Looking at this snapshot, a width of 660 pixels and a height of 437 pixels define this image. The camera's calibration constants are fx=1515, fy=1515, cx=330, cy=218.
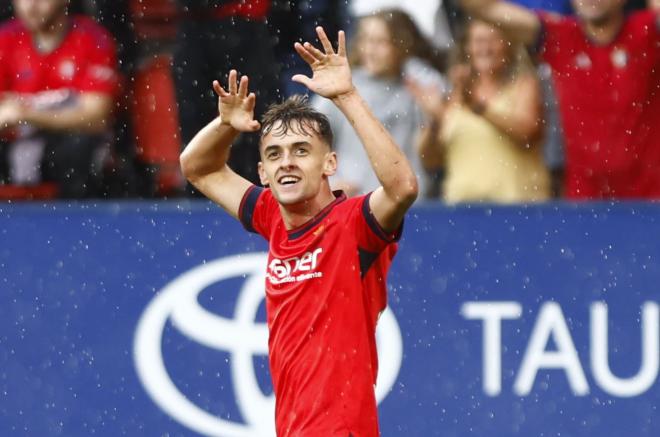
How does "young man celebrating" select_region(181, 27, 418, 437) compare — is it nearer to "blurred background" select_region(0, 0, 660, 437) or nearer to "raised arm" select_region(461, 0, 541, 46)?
"blurred background" select_region(0, 0, 660, 437)

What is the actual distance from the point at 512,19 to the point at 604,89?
1.89 ft

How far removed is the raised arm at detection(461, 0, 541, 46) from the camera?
24.7 ft

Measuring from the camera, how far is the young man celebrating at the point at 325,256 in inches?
198

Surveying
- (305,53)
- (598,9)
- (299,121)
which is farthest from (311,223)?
(598,9)

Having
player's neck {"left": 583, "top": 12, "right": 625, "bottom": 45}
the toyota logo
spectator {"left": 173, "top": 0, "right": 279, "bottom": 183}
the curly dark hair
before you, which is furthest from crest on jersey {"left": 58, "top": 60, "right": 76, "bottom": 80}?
the curly dark hair

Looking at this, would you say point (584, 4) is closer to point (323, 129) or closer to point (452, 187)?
point (452, 187)

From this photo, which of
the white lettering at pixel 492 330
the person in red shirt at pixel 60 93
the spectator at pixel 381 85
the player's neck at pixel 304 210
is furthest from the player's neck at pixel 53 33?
the player's neck at pixel 304 210

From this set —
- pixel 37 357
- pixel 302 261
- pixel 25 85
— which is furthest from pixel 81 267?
pixel 302 261

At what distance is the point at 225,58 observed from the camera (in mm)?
7656

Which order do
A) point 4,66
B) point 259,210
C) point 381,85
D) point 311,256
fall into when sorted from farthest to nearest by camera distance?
point 4,66, point 381,85, point 259,210, point 311,256

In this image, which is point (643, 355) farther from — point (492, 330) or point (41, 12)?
point (41, 12)

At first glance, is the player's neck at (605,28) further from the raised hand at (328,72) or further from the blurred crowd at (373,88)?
the raised hand at (328,72)

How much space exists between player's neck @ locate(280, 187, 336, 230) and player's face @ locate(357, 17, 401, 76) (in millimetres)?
2555

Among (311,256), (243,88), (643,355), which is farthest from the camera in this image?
(643,355)
